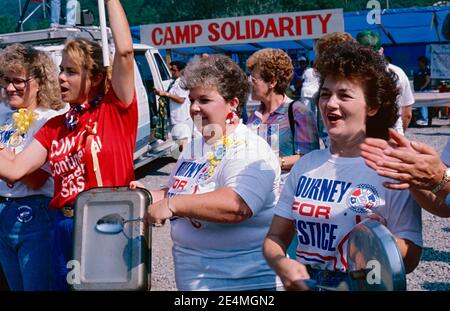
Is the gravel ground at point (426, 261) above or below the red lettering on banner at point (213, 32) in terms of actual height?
below

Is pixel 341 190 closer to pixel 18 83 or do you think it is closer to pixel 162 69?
pixel 18 83

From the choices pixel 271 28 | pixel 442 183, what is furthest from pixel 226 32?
pixel 442 183

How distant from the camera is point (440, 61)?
1844 cm

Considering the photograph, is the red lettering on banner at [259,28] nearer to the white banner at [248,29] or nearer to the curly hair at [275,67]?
the white banner at [248,29]

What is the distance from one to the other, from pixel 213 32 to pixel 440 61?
10672mm

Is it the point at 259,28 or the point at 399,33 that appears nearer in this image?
the point at 259,28

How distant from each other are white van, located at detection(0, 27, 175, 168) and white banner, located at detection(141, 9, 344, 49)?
16.3 inches

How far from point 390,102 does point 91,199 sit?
1.15 metres

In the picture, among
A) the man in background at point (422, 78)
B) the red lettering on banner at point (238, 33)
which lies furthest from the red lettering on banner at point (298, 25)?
the man in background at point (422, 78)

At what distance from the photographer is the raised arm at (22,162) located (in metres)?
2.98

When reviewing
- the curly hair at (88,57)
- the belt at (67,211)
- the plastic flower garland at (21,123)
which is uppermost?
the curly hair at (88,57)

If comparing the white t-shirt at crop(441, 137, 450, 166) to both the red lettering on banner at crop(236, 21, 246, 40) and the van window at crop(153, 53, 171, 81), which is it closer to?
the red lettering on banner at crop(236, 21, 246, 40)

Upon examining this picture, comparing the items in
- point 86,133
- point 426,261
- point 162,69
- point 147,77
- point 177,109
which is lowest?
point 426,261
